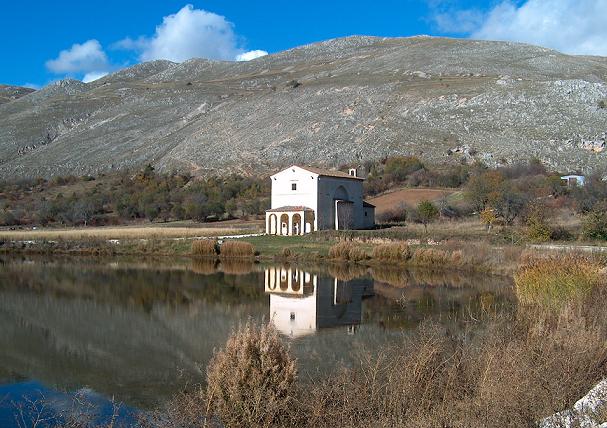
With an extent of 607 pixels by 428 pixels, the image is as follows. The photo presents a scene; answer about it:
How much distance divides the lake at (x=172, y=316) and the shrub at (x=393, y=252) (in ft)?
6.03

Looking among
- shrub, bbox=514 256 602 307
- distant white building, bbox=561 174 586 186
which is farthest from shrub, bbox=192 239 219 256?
→ distant white building, bbox=561 174 586 186

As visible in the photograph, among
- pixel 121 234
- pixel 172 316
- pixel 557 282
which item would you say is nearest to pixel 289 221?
pixel 121 234

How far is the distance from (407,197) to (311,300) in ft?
135

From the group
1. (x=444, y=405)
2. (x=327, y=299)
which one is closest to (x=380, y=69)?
(x=327, y=299)

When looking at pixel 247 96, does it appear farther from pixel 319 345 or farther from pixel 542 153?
pixel 319 345

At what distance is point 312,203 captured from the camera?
51406 mm

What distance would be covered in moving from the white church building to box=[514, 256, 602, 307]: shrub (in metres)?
35.8

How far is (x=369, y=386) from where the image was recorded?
841cm

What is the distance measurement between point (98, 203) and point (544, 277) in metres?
61.7

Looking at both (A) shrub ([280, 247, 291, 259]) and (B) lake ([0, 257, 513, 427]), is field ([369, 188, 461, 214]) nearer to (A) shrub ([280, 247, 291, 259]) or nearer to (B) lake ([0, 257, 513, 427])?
(A) shrub ([280, 247, 291, 259])

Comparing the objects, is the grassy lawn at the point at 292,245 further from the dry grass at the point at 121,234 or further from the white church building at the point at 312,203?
the dry grass at the point at 121,234

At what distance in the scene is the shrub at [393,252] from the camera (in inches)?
1405

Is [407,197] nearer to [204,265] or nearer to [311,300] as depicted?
[204,265]

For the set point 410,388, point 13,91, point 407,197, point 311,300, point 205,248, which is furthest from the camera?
point 13,91
